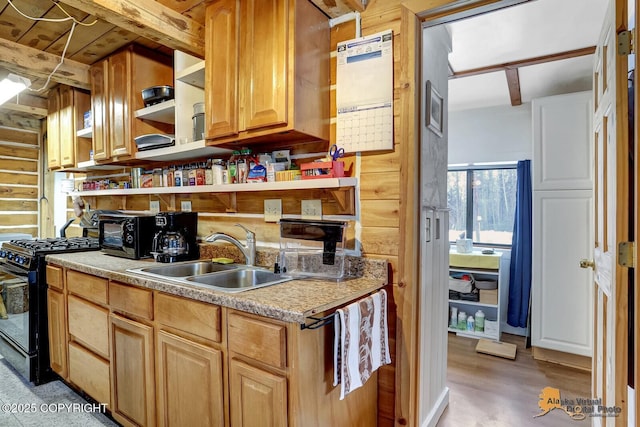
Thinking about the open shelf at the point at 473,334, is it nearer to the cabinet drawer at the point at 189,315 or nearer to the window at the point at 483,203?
the window at the point at 483,203

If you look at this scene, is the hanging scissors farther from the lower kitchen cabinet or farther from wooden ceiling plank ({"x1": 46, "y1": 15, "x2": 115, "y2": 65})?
wooden ceiling plank ({"x1": 46, "y1": 15, "x2": 115, "y2": 65})

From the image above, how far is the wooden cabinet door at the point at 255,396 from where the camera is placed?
1.12 meters

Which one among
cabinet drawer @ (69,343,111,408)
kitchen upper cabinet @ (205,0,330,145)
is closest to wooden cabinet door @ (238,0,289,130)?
kitchen upper cabinet @ (205,0,330,145)

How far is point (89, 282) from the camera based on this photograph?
1.92 m

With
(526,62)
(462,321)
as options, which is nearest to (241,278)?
(462,321)

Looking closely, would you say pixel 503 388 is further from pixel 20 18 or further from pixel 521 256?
pixel 20 18

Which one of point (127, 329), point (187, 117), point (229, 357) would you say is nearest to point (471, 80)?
point (187, 117)

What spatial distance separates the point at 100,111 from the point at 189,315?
2121 millimetres

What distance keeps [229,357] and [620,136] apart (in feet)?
5.22

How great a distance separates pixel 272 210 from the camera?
195cm

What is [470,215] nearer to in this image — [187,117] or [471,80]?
[471,80]

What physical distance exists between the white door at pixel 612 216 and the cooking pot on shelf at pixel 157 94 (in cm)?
230

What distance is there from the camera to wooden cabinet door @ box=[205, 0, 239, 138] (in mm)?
1715

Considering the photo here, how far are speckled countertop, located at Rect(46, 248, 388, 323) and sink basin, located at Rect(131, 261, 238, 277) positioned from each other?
14cm
